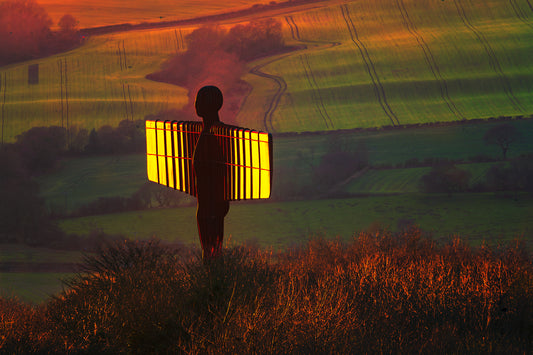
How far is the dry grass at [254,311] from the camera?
6016mm

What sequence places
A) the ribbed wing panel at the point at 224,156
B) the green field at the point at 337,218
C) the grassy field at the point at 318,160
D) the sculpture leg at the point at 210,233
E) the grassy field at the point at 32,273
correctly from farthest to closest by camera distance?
the grassy field at the point at 318,160
the green field at the point at 337,218
the grassy field at the point at 32,273
the sculpture leg at the point at 210,233
the ribbed wing panel at the point at 224,156

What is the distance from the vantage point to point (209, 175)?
7445mm

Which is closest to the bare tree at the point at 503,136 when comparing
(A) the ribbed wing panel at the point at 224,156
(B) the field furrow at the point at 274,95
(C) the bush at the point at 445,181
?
(C) the bush at the point at 445,181

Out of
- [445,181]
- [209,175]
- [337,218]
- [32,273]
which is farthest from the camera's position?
[445,181]

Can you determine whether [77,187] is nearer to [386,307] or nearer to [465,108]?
[465,108]

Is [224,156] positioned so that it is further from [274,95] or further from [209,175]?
[274,95]

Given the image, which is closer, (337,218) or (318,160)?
(337,218)

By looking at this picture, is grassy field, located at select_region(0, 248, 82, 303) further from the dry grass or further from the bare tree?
the bare tree

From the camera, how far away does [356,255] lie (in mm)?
12281

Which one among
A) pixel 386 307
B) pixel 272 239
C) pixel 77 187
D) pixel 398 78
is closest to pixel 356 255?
pixel 386 307

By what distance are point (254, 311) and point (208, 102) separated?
7.52 feet

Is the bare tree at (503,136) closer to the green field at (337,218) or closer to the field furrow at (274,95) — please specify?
the green field at (337,218)

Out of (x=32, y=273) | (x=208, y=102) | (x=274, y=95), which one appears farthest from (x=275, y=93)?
(x=208, y=102)

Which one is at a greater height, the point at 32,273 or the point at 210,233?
the point at 210,233
